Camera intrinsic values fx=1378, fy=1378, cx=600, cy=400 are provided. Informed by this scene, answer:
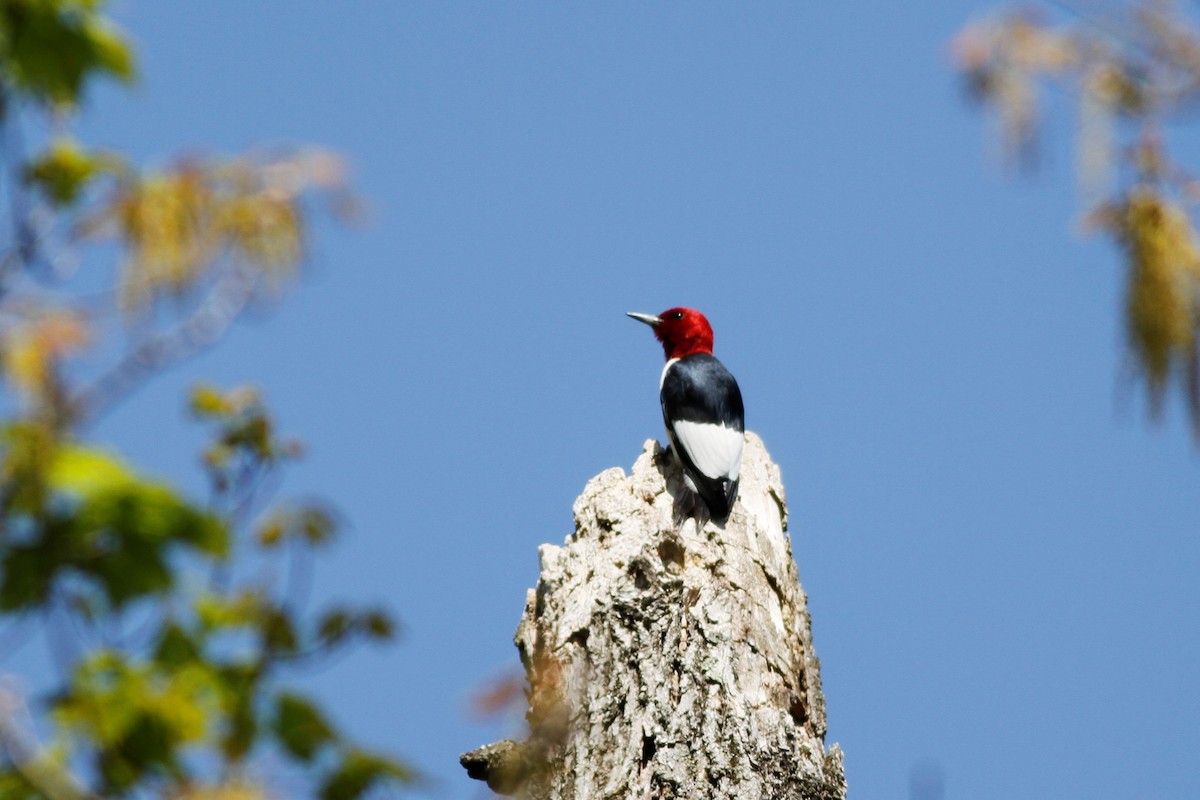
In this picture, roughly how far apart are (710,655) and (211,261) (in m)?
2.41

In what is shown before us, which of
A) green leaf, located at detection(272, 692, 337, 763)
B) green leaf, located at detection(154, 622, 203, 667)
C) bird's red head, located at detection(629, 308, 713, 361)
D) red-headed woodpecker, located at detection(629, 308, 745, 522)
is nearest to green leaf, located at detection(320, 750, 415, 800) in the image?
green leaf, located at detection(272, 692, 337, 763)

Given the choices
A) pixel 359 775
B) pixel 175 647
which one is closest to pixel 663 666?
pixel 359 775

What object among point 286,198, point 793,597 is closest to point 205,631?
point 286,198

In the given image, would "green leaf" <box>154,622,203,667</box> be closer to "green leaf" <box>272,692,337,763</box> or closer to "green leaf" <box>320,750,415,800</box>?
"green leaf" <box>272,692,337,763</box>

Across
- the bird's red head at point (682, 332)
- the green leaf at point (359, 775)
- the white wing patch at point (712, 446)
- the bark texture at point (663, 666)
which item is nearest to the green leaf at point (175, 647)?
the green leaf at point (359, 775)

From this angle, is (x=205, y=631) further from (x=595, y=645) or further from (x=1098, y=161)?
(x=595, y=645)

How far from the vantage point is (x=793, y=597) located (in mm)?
4789

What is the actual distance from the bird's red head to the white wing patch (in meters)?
1.51

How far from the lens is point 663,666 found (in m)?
4.12

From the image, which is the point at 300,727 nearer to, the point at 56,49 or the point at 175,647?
the point at 175,647

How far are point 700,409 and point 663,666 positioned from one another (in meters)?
1.94

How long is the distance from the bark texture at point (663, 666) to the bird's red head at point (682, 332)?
7.73 ft

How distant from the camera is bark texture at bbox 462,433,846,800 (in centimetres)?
392

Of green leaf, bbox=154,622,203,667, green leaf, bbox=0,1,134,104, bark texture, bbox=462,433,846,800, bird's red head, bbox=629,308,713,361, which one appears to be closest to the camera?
green leaf, bbox=154,622,203,667
